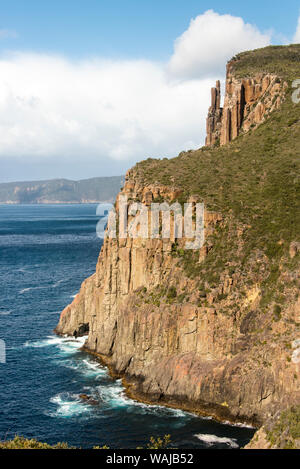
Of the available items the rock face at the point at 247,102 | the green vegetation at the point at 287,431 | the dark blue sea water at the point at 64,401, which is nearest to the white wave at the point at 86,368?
the dark blue sea water at the point at 64,401

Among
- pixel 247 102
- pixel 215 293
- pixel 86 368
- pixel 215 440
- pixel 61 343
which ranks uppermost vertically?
pixel 247 102

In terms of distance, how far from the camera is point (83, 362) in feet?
243

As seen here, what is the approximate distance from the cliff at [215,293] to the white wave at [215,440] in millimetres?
4649

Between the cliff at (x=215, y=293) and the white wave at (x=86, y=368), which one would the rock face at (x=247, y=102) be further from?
the white wave at (x=86, y=368)

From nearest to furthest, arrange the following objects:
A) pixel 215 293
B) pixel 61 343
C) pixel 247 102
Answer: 1. pixel 215 293
2. pixel 61 343
3. pixel 247 102

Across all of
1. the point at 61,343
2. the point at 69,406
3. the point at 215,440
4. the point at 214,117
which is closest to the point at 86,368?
the point at 69,406

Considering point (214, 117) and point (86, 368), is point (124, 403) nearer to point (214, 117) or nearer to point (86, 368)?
point (86, 368)

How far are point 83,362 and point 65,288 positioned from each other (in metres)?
43.1

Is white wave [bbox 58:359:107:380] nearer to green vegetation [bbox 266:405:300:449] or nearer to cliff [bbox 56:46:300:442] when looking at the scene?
cliff [bbox 56:46:300:442]

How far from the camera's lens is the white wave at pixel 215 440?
51125 mm

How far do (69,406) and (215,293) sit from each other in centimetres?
2301

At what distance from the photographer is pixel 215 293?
2559 inches

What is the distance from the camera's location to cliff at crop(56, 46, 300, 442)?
5859 centimetres

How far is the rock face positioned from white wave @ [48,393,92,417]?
60.4 m
